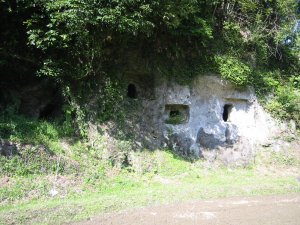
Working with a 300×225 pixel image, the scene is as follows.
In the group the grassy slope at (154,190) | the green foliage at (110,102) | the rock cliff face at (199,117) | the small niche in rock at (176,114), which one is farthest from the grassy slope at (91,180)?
the small niche in rock at (176,114)

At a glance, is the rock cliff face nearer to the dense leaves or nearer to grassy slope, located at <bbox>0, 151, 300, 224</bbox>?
the dense leaves

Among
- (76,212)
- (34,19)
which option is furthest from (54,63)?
(76,212)

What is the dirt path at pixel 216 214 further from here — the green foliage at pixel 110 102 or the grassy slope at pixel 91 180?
the green foliage at pixel 110 102

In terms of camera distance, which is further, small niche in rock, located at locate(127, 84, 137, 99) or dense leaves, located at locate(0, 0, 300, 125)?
small niche in rock, located at locate(127, 84, 137, 99)

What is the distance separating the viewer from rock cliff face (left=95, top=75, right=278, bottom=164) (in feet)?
45.9

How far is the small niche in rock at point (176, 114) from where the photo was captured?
14.6 meters

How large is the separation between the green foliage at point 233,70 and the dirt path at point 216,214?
275 inches

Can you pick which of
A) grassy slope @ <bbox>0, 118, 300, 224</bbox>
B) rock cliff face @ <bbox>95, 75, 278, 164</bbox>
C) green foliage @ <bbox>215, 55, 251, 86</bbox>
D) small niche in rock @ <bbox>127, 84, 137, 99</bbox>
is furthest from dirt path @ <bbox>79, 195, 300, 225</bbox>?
small niche in rock @ <bbox>127, 84, 137, 99</bbox>

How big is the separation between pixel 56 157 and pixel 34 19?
4637 mm

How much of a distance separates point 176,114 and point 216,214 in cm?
764

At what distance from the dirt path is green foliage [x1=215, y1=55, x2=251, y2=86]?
6.99 m

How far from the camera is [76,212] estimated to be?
296 inches

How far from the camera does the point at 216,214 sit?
781 cm

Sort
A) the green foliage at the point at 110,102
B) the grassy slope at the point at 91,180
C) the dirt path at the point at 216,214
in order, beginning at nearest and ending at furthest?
the dirt path at the point at 216,214
the grassy slope at the point at 91,180
the green foliage at the point at 110,102
